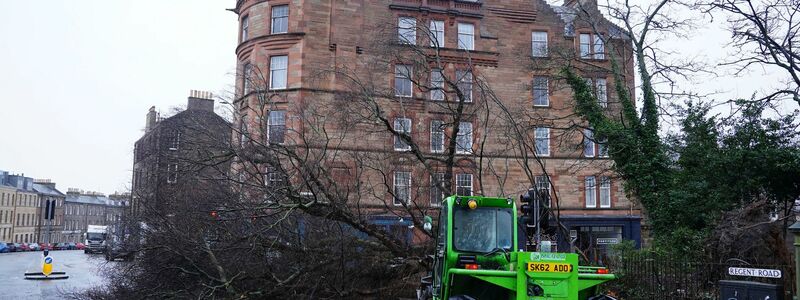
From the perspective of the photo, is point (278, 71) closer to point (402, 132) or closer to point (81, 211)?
point (402, 132)

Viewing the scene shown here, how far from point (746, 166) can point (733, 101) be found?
2120 millimetres

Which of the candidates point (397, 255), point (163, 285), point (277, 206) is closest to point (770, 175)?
point (397, 255)

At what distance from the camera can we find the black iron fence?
12.6 metres

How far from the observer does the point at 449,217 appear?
9.41 m

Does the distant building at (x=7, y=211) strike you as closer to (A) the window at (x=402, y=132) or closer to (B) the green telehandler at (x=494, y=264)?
(A) the window at (x=402, y=132)

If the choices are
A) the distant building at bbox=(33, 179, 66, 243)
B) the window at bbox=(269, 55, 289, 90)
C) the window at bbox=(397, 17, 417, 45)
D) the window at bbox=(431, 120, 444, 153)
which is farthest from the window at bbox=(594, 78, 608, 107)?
the distant building at bbox=(33, 179, 66, 243)

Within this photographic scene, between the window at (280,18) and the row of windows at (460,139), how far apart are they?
7.24 m

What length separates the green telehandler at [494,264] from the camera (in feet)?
24.7

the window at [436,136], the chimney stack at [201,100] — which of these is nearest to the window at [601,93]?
the window at [436,136]

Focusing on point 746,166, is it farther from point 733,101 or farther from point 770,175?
point 733,101

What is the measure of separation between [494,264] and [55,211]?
4459 inches

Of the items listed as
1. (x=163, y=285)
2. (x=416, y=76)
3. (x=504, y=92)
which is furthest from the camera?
(x=504, y=92)

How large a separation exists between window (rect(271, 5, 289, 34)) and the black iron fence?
64.0 ft

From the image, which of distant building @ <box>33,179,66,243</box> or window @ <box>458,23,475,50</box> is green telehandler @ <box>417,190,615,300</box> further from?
distant building @ <box>33,179,66,243</box>
